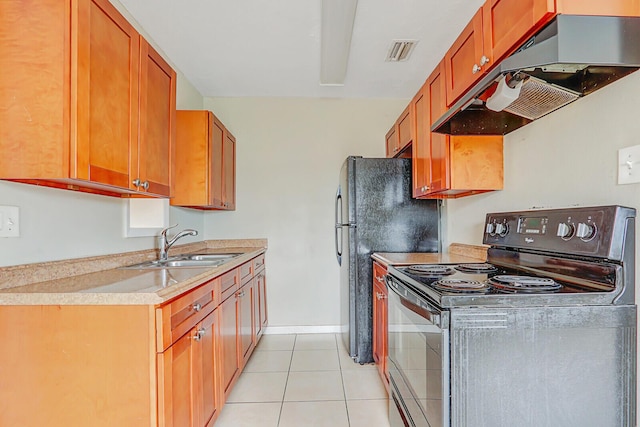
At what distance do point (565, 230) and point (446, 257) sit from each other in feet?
3.71

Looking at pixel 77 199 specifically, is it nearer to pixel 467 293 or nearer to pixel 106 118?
pixel 106 118

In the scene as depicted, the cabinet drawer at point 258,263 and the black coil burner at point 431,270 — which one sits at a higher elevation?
the black coil burner at point 431,270

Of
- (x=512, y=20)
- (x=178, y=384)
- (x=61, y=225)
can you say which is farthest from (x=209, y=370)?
(x=512, y=20)

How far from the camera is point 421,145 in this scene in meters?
2.41

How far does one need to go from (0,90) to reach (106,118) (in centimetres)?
31

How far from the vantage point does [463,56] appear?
1.70m

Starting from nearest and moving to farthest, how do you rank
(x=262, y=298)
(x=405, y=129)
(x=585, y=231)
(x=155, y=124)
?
(x=585, y=231) < (x=155, y=124) < (x=405, y=129) < (x=262, y=298)

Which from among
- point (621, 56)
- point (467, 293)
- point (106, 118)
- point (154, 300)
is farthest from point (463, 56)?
point (154, 300)

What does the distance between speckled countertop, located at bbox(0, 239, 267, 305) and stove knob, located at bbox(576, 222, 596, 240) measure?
1.46m

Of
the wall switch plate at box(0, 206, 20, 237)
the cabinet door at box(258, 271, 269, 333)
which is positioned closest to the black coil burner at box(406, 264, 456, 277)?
the wall switch plate at box(0, 206, 20, 237)

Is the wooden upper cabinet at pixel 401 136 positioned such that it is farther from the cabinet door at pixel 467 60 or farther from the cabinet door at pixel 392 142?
the cabinet door at pixel 467 60

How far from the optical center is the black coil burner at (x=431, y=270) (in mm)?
1572

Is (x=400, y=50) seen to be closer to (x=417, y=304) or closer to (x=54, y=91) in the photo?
(x=417, y=304)

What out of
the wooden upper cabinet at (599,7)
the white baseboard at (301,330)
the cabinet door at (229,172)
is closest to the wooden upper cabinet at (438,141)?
the wooden upper cabinet at (599,7)
